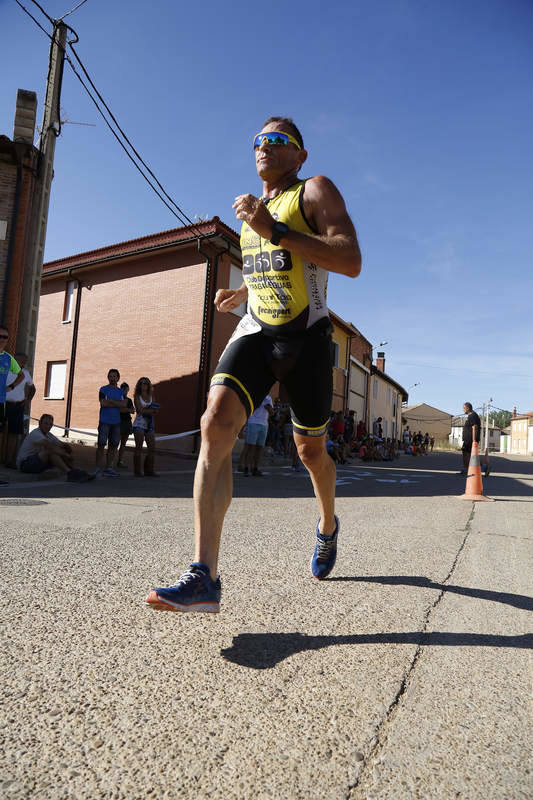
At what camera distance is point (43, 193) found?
11008 millimetres

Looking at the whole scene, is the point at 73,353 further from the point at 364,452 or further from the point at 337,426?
the point at 364,452

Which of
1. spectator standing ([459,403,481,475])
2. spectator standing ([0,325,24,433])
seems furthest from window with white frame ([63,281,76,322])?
spectator standing ([459,403,481,475])

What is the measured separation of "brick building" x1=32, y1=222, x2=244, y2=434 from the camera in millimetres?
16312

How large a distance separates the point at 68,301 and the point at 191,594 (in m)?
20.1

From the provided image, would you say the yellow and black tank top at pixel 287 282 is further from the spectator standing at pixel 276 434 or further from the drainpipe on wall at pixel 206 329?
the drainpipe on wall at pixel 206 329

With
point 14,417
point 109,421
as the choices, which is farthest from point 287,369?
point 14,417

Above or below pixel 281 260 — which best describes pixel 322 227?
above

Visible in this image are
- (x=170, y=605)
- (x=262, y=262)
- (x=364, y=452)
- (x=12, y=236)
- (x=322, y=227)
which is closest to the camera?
(x=170, y=605)

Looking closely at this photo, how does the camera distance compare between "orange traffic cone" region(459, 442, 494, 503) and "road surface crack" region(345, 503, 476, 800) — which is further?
"orange traffic cone" region(459, 442, 494, 503)

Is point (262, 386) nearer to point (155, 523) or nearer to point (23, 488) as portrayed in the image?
point (155, 523)

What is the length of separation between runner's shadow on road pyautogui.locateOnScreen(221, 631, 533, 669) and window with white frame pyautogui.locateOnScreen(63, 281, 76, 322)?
19897 millimetres

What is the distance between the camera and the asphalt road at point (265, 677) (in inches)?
45.2

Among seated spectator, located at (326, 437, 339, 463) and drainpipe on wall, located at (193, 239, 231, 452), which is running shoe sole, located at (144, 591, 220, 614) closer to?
seated spectator, located at (326, 437, 339, 463)

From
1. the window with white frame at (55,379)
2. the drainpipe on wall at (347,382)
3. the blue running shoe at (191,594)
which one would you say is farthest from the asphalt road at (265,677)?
the drainpipe on wall at (347,382)
